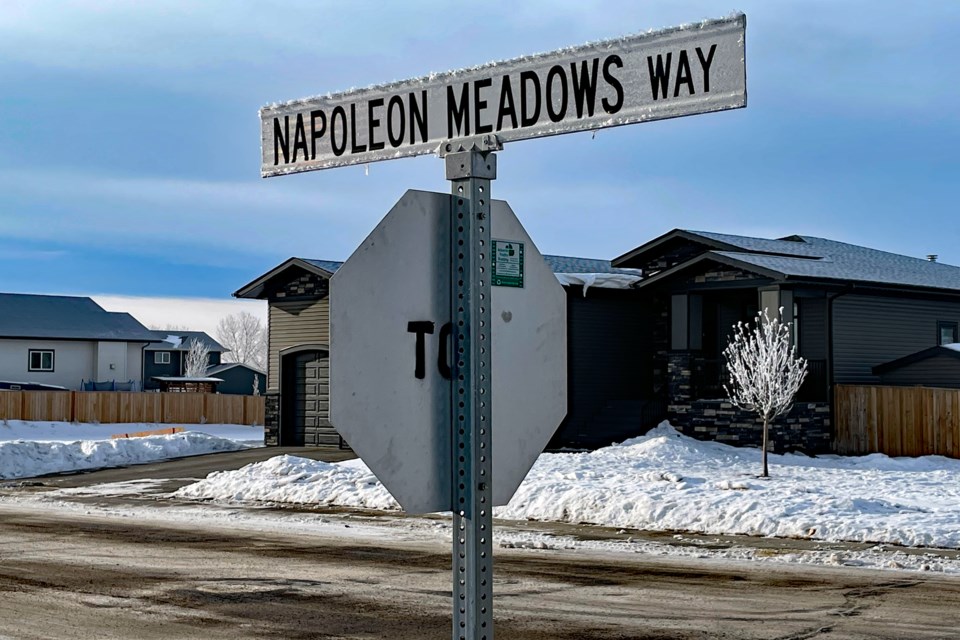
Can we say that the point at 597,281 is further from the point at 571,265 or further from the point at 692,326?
the point at 571,265

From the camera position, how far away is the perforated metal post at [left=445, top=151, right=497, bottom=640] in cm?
360

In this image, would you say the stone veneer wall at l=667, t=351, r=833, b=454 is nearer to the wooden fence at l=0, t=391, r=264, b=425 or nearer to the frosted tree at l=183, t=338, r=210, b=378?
the wooden fence at l=0, t=391, r=264, b=425

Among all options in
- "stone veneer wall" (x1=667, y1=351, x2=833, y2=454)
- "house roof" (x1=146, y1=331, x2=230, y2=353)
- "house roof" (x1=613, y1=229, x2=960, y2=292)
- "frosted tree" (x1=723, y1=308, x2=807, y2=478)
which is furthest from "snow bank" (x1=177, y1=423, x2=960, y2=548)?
"house roof" (x1=146, y1=331, x2=230, y2=353)

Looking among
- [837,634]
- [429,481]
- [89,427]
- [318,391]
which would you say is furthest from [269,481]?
[89,427]

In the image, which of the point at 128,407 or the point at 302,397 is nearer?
the point at 302,397

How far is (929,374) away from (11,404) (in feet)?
123

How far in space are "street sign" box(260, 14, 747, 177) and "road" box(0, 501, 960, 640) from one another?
19.3 feet

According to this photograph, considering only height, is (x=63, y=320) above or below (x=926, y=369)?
above

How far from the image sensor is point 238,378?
8175cm

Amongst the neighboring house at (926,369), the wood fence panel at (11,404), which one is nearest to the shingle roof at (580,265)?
the neighboring house at (926,369)

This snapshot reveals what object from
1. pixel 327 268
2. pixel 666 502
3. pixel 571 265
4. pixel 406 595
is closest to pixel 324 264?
pixel 327 268

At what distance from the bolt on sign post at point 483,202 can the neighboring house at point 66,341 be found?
202 feet

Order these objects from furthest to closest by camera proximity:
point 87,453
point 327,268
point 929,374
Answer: point 327,268
point 87,453
point 929,374

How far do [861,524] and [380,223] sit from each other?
46.6 ft
